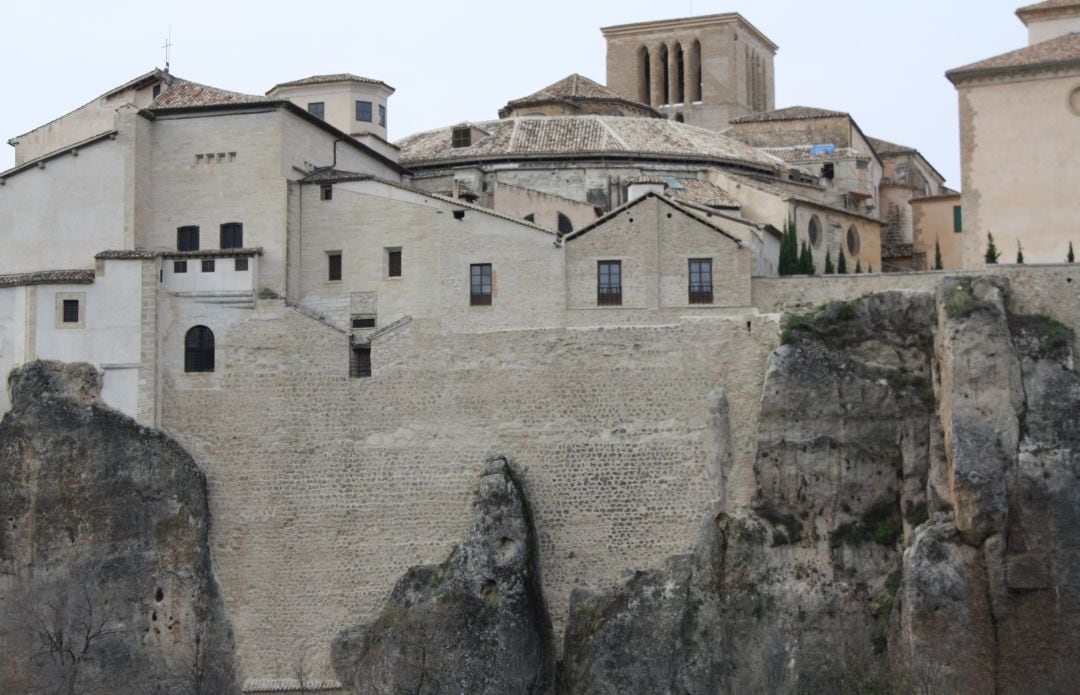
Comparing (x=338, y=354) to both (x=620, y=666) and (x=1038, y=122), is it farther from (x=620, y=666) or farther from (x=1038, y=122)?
(x=1038, y=122)

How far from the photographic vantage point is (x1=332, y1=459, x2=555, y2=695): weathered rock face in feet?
158

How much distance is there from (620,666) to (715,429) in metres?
5.51

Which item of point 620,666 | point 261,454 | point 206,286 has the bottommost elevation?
point 620,666

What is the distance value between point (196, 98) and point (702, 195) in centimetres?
1276

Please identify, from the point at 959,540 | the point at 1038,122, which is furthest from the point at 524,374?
the point at 1038,122

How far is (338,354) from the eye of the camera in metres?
51.0

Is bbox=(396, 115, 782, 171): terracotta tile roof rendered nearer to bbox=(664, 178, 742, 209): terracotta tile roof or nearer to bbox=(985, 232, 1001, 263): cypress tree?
bbox=(664, 178, 742, 209): terracotta tile roof

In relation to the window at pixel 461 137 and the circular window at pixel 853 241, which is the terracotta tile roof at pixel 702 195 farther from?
the window at pixel 461 137

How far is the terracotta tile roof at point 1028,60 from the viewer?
52.4 m

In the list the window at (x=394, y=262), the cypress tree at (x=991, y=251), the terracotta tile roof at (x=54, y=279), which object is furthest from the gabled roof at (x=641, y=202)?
the terracotta tile roof at (x=54, y=279)

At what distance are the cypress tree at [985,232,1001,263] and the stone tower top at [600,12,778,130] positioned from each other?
24693mm

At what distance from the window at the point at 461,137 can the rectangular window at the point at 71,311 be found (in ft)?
44.2

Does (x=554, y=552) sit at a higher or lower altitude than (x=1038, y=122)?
lower

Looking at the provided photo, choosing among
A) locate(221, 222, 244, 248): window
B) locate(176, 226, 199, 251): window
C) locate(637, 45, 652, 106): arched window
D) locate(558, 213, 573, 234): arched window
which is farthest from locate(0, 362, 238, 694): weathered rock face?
locate(637, 45, 652, 106): arched window
